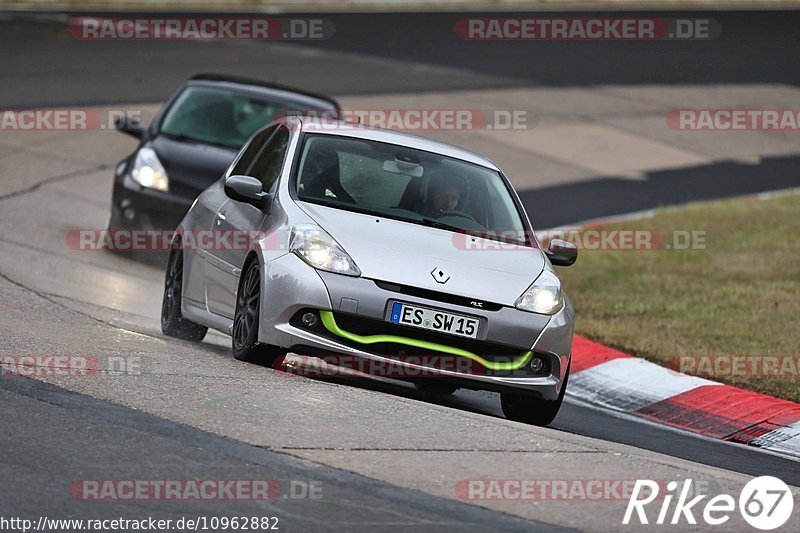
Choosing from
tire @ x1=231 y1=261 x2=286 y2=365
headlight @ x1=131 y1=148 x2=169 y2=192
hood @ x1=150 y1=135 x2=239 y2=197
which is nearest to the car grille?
tire @ x1=231 y1=261 x2=286 y2=365

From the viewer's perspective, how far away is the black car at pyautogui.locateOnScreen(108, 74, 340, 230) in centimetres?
1321

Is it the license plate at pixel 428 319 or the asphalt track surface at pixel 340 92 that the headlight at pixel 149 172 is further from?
the license plate at pixel 428 319

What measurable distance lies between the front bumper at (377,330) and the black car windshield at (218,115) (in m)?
5.77

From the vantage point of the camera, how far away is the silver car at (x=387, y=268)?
324 inches

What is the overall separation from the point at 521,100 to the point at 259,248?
16897 millimetres

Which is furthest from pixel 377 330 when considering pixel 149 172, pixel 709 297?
pixel 709 297

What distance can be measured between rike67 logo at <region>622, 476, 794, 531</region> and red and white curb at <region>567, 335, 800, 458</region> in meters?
2.53

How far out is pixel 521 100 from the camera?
25.2m

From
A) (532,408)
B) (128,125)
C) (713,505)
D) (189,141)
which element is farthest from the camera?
(128,125)

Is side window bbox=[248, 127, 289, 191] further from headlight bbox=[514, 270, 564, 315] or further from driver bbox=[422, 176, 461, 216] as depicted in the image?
headlight bbox=[514, 270, 564, 315]

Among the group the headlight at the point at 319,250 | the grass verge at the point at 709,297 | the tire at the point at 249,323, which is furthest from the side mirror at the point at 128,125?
the headlight at the point at 319,250

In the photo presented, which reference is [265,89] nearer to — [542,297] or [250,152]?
[250,152]

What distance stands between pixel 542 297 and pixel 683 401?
7.23ft

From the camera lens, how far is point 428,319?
323 inches
